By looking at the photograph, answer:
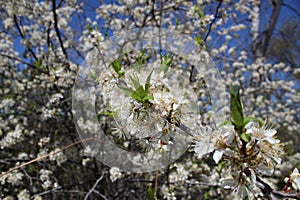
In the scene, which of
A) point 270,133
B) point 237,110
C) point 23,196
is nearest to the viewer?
point 237,110

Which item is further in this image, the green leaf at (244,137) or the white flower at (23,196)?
the white flower at (23,196)

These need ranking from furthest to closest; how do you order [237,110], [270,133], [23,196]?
1. [23,196]
2. [270,133]
3. [237,110]

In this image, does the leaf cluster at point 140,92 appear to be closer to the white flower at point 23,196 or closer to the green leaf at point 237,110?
the green leaf at point 237,110

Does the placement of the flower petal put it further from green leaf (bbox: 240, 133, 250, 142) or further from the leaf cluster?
the leaf cluster

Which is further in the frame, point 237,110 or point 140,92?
point 140,92

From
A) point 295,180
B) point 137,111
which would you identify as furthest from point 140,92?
point 295,180

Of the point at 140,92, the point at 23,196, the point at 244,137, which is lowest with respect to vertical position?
the point at 23,196

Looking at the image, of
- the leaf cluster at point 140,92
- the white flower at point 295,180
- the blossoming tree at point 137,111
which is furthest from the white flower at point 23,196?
the white flower at point 295,180

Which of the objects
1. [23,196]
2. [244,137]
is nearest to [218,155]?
[244,137]

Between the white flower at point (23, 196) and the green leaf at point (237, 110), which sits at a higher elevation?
the green leaf at point (237, 110)

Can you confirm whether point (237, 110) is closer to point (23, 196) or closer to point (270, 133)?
Result: point (270, 133)

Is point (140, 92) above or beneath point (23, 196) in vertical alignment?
above

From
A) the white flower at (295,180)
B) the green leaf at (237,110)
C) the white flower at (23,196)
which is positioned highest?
the green leaf at (237,110)
